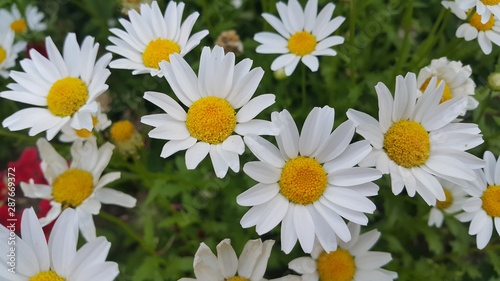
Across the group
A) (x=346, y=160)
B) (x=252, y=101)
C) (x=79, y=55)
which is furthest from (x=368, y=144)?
(x=79, y=55)

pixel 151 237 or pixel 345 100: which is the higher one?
pixel 345 100

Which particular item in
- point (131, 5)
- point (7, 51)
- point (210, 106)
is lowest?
point (210, 106)

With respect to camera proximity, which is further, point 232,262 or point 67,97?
point 67,97

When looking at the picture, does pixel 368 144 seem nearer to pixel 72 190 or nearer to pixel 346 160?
pixel 346 160

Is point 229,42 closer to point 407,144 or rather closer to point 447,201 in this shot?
point 407,144

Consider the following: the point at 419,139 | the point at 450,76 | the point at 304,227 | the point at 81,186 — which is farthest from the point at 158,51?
the point at 450,76

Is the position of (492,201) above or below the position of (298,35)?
below
